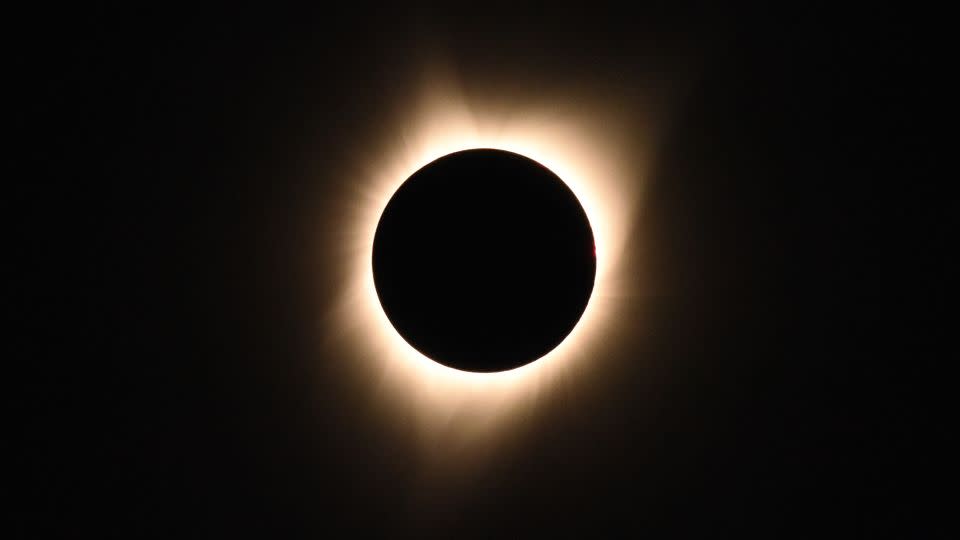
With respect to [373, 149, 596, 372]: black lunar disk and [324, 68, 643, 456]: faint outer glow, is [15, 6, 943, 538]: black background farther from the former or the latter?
[373, 149, 596, 372]: black lunar disk

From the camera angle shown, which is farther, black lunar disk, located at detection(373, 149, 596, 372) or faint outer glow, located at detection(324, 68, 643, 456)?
faint outer glow, located at detection(324, 68, 643, 456)

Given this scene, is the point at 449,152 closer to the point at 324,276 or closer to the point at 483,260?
the point at 483,260

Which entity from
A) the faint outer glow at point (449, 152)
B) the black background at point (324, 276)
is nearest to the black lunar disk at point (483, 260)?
the faint outer glow at point (449, 152)

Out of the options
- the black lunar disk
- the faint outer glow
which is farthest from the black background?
the black lunar disk

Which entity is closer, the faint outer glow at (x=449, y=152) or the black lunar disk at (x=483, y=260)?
the black lunar disk at (x=483, y=260)

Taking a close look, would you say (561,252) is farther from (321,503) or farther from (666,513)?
(321,503)

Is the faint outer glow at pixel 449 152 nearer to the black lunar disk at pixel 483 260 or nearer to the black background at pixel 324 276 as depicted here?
the black background at pixel 324 276
